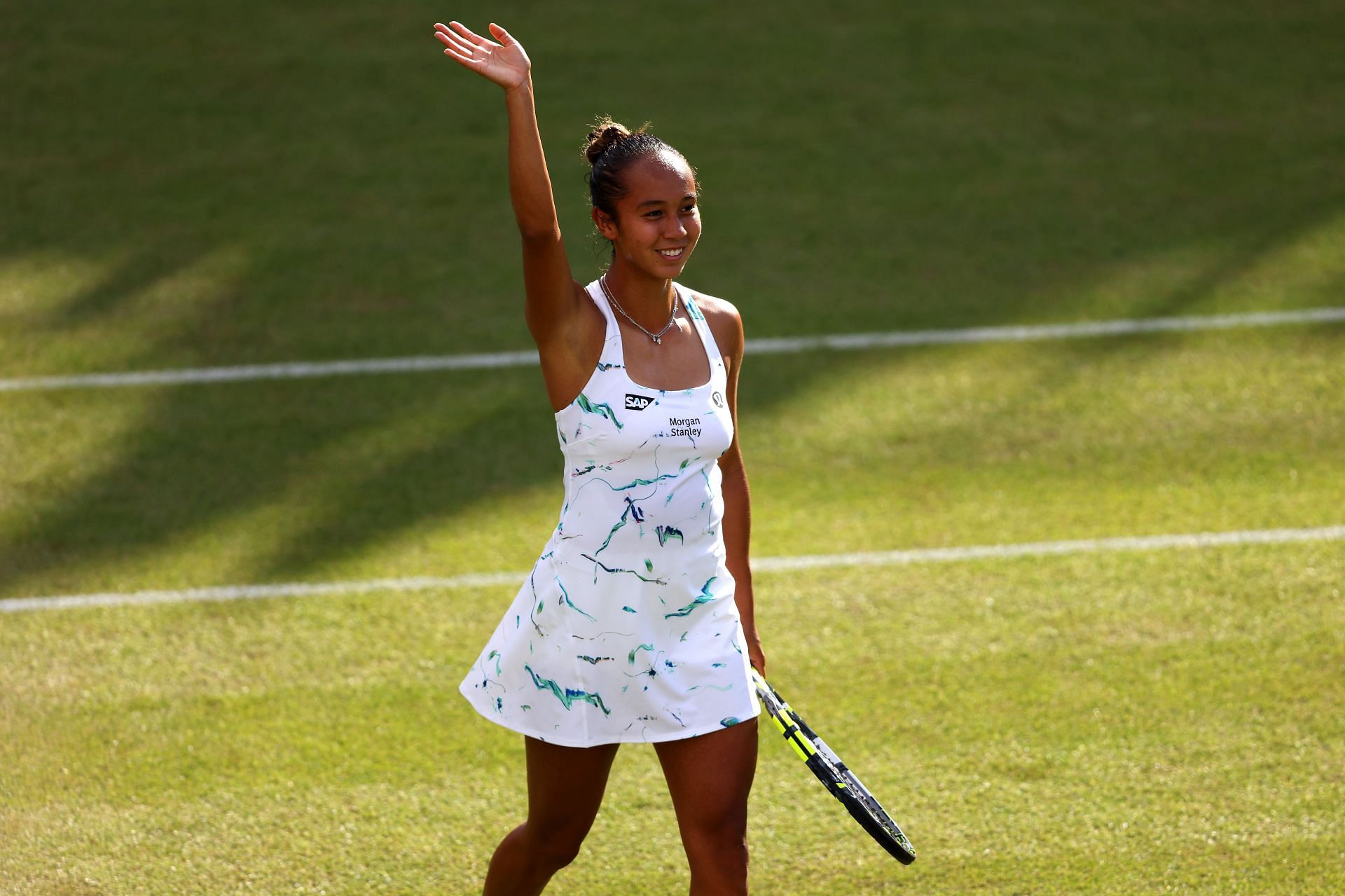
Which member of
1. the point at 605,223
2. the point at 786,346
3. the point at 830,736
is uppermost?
the point at 605,223

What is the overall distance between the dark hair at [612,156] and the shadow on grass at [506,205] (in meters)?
3.40

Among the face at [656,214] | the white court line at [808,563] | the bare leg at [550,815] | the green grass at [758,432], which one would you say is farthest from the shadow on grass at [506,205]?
the face at [656,214]

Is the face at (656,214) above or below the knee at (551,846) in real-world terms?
above

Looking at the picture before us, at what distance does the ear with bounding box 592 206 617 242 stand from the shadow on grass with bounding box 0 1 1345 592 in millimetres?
3349

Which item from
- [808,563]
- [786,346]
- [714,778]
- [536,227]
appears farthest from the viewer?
[786,346]

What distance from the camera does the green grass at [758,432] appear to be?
16.7ft

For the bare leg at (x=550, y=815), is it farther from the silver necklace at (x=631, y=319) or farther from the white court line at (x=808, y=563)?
the white court line at (x=808, y=563)

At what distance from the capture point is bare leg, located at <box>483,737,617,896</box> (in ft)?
12.6

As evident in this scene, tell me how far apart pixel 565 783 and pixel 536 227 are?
4.73 feet

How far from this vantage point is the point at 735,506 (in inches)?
161

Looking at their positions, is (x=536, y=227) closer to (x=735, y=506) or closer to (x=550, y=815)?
(x=735, y=506)

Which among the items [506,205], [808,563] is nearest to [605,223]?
[808,563]

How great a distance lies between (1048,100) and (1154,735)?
7.21m

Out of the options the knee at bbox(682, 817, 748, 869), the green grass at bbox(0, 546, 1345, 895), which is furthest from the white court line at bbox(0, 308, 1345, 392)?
the knee at bbox(682, 817, 748, 869)
